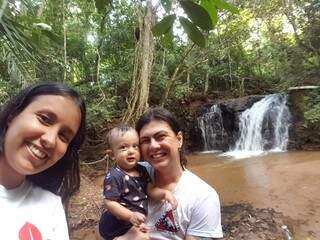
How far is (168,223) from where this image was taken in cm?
154

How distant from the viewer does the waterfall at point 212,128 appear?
38.5 ft

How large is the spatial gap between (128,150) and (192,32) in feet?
3.10

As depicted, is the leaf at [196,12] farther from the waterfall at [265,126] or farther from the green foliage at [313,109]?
the waterfall at [265,126]

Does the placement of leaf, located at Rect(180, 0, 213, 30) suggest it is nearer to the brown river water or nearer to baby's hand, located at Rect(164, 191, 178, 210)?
baby's hand, located at Rect(164, 191, 178, 210)

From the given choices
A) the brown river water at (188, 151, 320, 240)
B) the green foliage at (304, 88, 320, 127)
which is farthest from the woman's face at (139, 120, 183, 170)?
the green foliage at (304, 88, 320, 127)

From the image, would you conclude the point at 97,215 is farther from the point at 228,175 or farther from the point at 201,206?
the point at 201,206

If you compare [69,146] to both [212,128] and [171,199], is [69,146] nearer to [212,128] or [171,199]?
[171,199]

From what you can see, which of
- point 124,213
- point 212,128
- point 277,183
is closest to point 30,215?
point 124,213

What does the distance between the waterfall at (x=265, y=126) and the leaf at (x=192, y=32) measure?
954cm

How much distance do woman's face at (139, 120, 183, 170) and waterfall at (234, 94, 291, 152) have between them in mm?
8984

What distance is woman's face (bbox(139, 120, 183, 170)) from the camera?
1.59m

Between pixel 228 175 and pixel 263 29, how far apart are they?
28.2ft

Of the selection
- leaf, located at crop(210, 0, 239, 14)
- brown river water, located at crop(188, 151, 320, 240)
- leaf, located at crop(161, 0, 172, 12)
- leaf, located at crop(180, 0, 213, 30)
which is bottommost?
brown river water, located at crop(188, 151, 320, 240)

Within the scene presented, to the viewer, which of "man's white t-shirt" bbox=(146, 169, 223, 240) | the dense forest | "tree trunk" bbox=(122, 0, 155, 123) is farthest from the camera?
the dense forest
